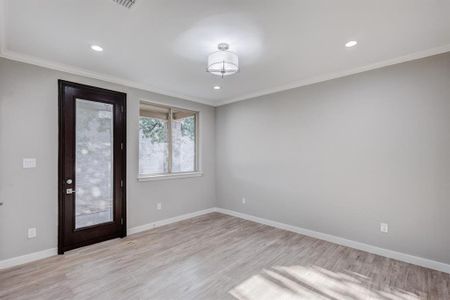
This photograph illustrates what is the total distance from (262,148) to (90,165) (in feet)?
10.2

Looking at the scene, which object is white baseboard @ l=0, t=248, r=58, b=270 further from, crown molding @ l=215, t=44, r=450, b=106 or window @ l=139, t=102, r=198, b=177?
crown molding @ l=215, t=44, r=450, b=106

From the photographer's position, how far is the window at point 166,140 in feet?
14.0

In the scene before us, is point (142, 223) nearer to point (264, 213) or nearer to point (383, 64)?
point (264, 213)

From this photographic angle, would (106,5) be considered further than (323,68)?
No

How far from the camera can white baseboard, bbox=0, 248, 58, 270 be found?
2689 millimetres

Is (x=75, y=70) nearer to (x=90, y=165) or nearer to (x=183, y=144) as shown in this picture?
(x=90, y=165)

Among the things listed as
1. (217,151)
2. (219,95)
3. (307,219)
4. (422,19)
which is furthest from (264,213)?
(422,19)

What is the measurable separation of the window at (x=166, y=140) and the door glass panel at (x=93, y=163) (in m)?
0.67

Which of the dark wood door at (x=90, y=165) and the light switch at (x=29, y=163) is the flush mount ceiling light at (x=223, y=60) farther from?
the light switch at (x=29, y=163)

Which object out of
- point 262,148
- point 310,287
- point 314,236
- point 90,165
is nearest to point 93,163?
point 90,165

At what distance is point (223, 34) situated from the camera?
231 centimetres

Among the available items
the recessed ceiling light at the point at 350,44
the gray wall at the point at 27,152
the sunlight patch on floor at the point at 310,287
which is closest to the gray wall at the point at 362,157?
the recessed ceiling light at the point at 350,44

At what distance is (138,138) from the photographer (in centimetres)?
399

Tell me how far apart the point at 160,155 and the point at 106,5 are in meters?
2.98
